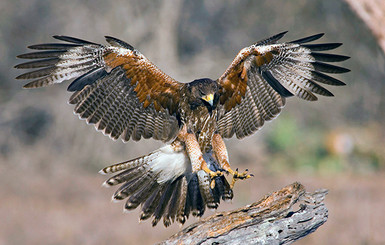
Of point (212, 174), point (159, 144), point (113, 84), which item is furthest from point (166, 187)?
point (159, 144)

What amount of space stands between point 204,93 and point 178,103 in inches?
18.4

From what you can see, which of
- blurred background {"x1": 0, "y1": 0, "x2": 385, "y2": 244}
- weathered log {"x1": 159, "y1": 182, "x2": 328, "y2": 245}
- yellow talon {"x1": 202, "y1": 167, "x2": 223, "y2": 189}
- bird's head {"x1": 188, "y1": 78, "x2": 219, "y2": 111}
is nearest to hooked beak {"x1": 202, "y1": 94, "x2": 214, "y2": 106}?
bird's head {"x1": 188, "y1": 78, "x2": 219, "y2": 111}

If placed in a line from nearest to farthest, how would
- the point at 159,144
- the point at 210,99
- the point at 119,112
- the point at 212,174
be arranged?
the point at 212,174
the point at 210,99
the point at 119,112
the point at 159,144

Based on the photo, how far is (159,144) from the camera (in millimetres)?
15781

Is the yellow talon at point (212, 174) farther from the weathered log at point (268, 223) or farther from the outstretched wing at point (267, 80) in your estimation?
the weathered log at point (268, 223)

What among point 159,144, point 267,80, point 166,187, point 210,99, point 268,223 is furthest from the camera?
point 159,144

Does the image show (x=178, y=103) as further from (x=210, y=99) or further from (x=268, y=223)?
(x=268, y=223)

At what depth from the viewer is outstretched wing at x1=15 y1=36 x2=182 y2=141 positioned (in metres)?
5.96

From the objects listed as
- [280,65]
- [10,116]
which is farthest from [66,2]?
[280,65]

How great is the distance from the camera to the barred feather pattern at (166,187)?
620 cm

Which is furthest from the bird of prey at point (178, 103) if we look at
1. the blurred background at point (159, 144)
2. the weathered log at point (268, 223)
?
the blurred background at point (159, 144)

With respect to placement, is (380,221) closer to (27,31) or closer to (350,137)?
(350,137)

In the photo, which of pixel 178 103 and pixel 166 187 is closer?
pixel 166 187

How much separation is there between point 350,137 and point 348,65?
3437 mm
